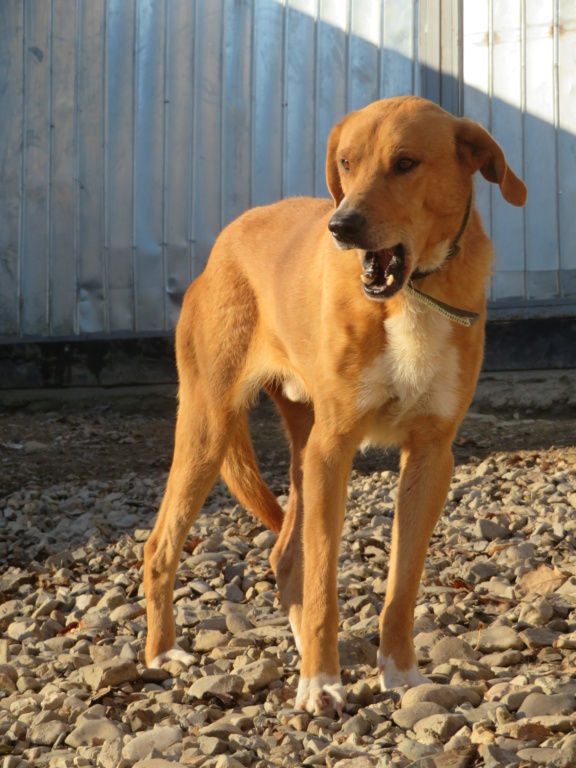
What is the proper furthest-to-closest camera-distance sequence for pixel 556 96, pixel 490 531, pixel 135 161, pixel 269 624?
1. pixel 135 161
2. pixel 556 96
3. pixel 490 531
4. pixel 269 624

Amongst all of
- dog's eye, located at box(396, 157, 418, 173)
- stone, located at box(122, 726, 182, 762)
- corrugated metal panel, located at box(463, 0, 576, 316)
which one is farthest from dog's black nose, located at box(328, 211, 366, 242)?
corrugated metal panel, located at box(463, 0, 576, 316)

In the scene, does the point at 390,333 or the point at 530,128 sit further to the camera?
the point at 530,128

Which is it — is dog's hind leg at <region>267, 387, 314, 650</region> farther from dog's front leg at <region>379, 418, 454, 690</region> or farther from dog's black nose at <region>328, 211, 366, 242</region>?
dog's black nose at <region>328, 211, 366, 242</region>


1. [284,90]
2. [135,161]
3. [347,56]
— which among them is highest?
[347,56]

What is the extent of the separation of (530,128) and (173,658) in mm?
5023

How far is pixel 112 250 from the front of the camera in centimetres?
798

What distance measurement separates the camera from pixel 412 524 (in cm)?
318

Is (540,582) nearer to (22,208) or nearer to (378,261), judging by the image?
(378,261)

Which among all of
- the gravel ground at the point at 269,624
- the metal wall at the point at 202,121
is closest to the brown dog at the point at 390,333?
the gravel ground at the point at 269,624

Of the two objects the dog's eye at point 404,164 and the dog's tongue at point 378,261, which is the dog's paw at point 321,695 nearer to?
the dog's tongue at point 378,261

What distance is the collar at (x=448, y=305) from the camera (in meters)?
3.08

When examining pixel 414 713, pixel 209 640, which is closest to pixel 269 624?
pixel 209 640

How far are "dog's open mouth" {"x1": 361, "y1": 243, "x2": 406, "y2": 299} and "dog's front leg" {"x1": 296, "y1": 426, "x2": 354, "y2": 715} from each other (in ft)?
1.68

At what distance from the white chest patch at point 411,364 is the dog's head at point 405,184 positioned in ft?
0.59
